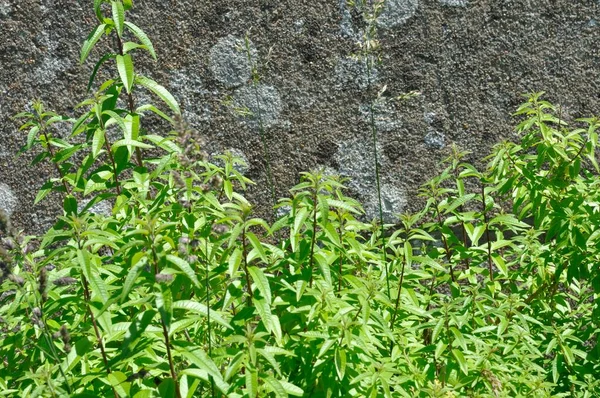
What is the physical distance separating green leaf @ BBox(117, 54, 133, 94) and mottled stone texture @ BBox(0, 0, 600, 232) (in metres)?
0.94

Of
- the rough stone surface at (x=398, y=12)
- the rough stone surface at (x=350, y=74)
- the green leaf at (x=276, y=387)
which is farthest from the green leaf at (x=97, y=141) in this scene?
the rough stone surface at (x=398, y=12)

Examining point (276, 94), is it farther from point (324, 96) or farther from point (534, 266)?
point (534, 266)

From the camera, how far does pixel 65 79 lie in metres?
2.99

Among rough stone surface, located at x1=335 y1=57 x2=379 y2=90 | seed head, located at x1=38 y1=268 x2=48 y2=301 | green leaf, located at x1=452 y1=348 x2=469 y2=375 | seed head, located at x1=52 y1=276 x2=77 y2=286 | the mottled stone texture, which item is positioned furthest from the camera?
rough stone surface, located at x1=335 y1=57 x2=379 y2=90

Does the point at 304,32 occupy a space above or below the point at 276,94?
above

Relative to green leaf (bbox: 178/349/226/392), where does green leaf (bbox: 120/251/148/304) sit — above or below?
above

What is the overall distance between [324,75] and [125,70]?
1167 millimetres

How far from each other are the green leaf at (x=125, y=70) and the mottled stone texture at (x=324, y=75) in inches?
36.9

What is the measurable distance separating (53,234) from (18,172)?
1169 mm

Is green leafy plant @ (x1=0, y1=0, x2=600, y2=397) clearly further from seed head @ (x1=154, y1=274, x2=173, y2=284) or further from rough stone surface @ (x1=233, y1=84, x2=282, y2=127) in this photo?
rough stone surface @ (x1=233, y1=84, x2=282, y2=127)

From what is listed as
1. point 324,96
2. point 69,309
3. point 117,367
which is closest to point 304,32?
point 324,96

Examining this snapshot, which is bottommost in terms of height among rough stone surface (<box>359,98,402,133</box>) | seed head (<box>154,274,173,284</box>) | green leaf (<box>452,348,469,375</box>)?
green leaf (<box>452,348,469,375</box>)

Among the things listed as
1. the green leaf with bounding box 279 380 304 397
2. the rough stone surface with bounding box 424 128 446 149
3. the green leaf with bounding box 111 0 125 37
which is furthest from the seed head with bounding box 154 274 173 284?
the rough stone surface with bounding box 424 128 446 149

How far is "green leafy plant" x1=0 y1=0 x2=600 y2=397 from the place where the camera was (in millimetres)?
1754
